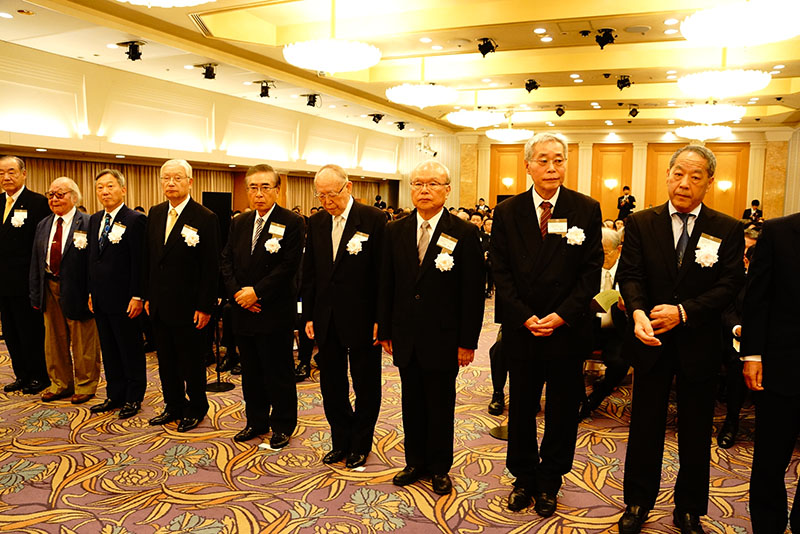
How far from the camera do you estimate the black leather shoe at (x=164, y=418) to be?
4.15m

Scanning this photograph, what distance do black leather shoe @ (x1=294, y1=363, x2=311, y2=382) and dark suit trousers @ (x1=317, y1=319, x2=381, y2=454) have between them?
1.86m

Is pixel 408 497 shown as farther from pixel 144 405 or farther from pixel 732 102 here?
pixel 732 102

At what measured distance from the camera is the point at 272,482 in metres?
3.30

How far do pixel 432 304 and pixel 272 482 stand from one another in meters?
1.44

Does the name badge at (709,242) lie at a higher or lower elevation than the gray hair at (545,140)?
lower

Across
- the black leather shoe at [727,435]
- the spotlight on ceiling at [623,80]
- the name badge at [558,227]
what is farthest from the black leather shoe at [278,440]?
the spotlight on ceiling at [623,80]

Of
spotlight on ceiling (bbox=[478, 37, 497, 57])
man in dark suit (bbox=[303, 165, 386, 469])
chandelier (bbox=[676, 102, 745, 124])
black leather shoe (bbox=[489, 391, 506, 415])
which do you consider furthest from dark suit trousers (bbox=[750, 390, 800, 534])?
chandelier (bbox=[676, 102, 745, 124])

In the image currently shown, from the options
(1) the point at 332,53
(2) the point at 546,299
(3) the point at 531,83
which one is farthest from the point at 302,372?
(3) the point at 531,83

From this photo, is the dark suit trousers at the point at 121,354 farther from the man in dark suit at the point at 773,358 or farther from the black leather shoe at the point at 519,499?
the man in dark suit at the point at 773,358

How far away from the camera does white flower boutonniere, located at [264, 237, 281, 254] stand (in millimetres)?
3615

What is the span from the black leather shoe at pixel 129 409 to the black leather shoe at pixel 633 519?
3.52 meters

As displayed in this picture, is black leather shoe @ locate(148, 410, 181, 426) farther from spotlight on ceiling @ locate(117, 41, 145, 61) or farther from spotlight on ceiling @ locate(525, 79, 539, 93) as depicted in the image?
spotlight on ceiling @ locate(525, 79, 539, 93)

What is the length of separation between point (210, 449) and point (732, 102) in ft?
50.4

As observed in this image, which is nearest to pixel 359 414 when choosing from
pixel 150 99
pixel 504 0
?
pixel 504 0
